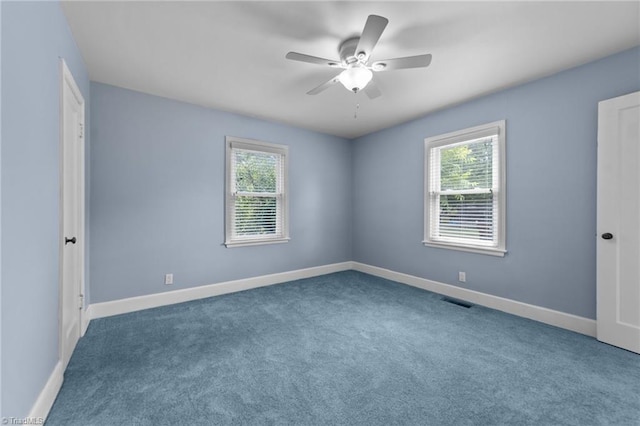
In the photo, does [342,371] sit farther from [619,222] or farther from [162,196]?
[162,196]

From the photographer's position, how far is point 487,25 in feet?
6.87

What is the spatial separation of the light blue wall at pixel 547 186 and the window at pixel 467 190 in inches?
4.1

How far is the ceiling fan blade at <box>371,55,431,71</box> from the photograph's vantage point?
210 centimetres

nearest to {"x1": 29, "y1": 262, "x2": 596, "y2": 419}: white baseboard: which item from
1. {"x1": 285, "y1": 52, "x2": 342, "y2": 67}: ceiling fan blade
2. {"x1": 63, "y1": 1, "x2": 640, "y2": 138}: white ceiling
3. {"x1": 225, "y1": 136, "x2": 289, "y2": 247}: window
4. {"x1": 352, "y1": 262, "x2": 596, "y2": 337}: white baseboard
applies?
{"x1": 352, "y1": 262, "x2": 596, "y2": 337}: white baseboard

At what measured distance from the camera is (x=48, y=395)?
1609mm

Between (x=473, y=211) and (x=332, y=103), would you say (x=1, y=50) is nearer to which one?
(x=332, y=103)

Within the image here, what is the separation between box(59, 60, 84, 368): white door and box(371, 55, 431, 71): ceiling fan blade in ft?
7.56

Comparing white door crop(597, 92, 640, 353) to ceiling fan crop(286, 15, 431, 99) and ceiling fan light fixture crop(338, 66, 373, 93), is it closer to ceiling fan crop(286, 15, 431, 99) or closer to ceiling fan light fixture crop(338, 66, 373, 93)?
ceiling fan crop(286, 15, 431, 99)

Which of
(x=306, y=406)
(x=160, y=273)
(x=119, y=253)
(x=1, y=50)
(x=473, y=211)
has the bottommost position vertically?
(x=306, y=406)

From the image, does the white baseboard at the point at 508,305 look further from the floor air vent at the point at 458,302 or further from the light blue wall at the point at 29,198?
the light blue wall at the point at 29,198

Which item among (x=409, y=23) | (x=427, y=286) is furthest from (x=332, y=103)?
(x=427, y=286)

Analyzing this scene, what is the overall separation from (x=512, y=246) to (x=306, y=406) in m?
2.83

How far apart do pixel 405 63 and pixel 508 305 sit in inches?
112

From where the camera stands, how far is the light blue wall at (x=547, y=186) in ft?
8.61
